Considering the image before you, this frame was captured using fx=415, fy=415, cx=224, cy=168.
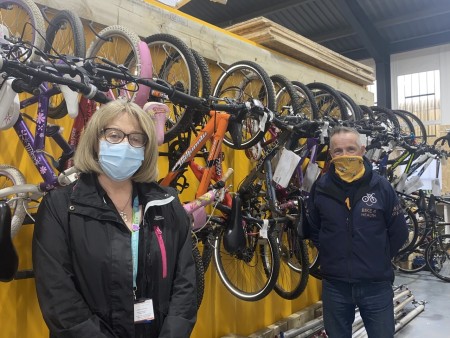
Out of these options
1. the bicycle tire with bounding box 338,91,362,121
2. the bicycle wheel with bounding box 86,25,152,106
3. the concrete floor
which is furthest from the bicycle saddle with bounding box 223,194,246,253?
the concrete floor

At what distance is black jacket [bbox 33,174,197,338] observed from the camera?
4.58 ft

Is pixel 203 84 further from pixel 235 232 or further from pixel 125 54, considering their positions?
pixel 235 232

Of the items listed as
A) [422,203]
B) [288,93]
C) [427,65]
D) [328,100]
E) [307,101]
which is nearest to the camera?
[288,93]

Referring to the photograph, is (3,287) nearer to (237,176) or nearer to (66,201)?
(66,201)

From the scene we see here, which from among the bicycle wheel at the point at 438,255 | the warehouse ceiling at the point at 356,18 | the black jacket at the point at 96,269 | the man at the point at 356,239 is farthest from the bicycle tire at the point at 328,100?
the warehouse ceiling at the point at 356,18

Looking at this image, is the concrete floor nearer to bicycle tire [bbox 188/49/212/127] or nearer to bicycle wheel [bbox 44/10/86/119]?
bicycle tire [bbox 188/49/212/127]

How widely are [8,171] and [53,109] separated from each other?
1.58 ft

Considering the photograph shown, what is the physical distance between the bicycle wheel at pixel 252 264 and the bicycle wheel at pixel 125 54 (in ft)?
4.00

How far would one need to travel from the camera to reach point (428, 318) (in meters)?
4.86

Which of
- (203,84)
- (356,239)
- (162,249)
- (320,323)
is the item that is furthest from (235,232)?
(320,323)

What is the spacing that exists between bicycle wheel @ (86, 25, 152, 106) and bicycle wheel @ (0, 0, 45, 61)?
1.07 ft

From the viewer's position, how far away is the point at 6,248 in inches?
67.8

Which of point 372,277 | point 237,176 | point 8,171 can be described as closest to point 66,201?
point 8,171

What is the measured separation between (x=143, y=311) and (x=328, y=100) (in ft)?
11.3
